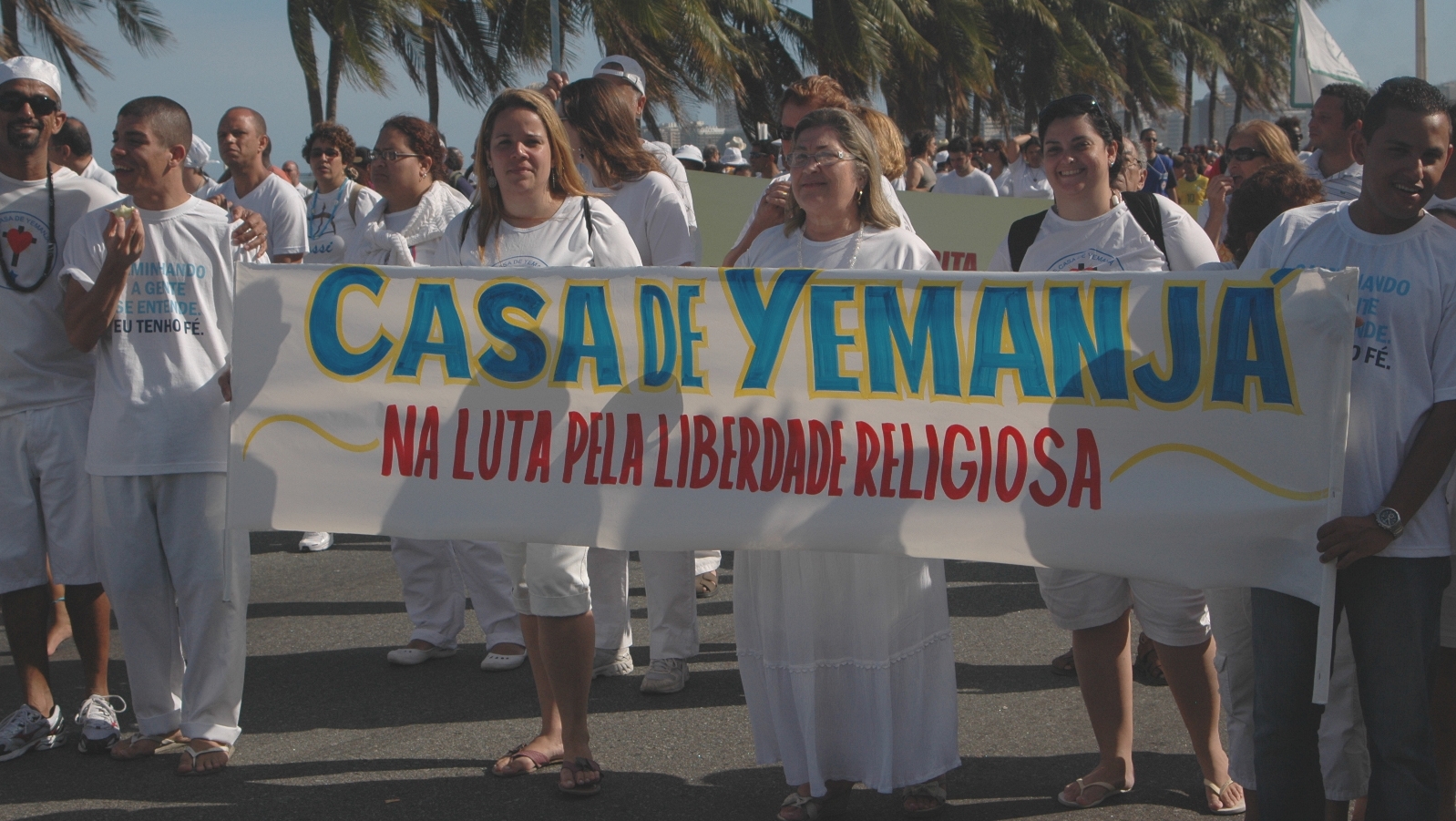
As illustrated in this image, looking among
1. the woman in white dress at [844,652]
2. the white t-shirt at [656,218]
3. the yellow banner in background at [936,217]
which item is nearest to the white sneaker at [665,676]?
the woman in white dress at [844,652]

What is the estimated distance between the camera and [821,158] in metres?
3.60

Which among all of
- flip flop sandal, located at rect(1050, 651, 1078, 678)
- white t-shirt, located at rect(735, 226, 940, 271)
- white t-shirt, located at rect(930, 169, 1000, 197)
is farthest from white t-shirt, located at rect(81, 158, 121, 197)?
white t-shirt, located at rect(930, 169, 1000, 197)

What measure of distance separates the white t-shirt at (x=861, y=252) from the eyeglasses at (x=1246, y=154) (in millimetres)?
2320

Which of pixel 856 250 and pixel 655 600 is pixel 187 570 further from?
pixel 856 250

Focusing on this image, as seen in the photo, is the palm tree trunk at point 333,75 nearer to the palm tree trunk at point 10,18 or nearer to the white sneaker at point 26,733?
the palm tree trunk at point 10,18

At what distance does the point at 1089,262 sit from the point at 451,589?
3.02 m

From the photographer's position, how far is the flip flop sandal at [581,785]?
150 inches

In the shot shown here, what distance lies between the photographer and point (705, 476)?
3434 millimetres

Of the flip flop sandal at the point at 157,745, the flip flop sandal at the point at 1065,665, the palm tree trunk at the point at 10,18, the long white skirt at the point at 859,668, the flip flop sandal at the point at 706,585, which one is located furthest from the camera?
the palm tree trunk at the point at 10,18

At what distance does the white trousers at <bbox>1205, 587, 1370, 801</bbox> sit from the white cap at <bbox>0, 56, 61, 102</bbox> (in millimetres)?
4011

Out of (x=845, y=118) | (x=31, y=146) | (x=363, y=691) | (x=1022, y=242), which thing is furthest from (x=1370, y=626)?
(x=31, y=146)

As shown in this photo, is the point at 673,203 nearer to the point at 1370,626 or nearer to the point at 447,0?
the point at 1370,626

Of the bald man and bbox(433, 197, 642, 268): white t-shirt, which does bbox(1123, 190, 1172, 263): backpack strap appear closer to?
bbox(433, 197, 642, 268): white t-shirt

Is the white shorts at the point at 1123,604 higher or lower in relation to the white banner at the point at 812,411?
lower
